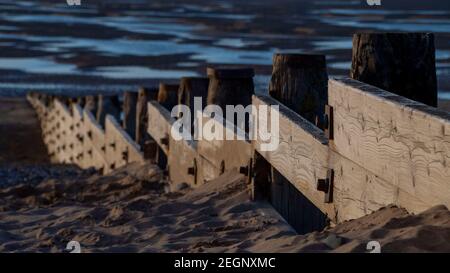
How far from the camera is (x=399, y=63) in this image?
5.57m

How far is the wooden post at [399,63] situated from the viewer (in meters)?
5.50

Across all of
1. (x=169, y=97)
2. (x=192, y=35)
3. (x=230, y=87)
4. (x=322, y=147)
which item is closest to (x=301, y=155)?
(x=322, y=147)

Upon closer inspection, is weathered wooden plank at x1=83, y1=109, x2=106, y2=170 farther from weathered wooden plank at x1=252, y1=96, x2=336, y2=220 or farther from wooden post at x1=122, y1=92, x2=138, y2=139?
weathered wooden plank at x1=252, y1=96, x2=336, y2=220

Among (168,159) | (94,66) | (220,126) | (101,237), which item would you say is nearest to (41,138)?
(94,66)

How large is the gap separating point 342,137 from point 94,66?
2868 centimetres

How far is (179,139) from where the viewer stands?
9492 millimetres

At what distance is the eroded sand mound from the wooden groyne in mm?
134

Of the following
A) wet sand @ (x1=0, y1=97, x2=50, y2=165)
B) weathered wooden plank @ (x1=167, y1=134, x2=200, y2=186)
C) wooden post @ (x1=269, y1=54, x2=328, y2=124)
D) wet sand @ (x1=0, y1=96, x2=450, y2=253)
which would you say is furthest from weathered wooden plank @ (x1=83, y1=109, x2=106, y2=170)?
wooden post @ (x1=269, y1=54, x2=328, y2=124)

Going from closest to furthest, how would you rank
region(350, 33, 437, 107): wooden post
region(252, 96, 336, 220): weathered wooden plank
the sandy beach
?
the sandy beach
region(350, 33, 437, 107): wooden post
region(252, 96, 336, 220): weathered wooden plank

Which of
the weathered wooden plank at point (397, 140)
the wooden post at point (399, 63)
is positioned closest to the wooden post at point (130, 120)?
the wooden post at point (399, 63)

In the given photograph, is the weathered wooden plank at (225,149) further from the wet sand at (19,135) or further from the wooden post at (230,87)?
the wet sand at (19,135)

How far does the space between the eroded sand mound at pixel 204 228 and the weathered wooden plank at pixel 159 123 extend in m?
1.13

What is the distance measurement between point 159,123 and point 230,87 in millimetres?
1860

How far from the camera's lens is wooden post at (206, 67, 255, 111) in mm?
→ 8906
